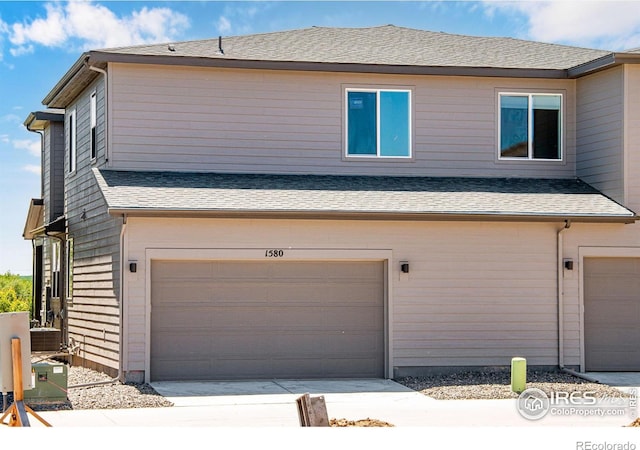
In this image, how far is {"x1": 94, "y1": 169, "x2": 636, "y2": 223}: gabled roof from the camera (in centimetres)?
1642

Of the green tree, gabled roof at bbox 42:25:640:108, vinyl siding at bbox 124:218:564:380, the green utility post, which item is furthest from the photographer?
the green tree

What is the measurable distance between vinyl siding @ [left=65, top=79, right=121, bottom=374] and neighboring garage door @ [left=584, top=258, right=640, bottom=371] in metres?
8.50

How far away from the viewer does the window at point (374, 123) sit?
19.1 m

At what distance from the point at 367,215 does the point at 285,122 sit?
3065 mm

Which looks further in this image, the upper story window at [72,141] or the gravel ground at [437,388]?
the upper story window at [72,141]

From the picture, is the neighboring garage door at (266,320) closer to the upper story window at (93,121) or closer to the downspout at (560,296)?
the downspout at (560,296)

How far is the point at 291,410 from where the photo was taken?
14047mm

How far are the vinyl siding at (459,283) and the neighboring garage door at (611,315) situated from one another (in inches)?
17.0

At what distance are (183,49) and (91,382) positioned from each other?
6621 mm

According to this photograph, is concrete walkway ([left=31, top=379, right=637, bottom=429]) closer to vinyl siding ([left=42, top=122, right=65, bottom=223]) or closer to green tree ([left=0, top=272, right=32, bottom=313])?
vinyl siding ([left=42, top=122, right=65, bottom=223])

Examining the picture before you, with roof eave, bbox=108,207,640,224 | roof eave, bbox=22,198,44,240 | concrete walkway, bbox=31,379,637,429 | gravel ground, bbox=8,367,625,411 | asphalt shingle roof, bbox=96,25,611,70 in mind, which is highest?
asphalt shingle roof, bbox=96,25,611,70

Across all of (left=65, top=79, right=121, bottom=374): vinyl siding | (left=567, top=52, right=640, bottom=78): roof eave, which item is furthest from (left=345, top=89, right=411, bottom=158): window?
(left=65, top=79, right=121, bottom=374): vinyl siding

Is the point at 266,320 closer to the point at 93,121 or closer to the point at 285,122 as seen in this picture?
the point at 285,122

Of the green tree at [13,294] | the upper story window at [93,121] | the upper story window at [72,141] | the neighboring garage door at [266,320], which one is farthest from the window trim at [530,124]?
the green tree at [13,294]
